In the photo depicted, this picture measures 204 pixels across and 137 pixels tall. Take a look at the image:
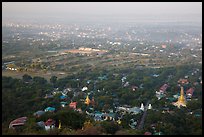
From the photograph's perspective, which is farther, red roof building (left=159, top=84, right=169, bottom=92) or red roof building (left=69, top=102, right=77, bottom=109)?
red roof building (left=159, top=84, right=169, bottom=92)

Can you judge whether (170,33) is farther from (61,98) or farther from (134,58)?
(61,98)

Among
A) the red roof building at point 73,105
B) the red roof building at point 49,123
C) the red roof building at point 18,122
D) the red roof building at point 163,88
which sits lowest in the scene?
the red roof building at point 163,88

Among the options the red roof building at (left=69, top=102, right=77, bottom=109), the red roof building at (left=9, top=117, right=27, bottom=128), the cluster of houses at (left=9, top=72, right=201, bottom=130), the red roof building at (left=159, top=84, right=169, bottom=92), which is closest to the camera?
the red roof building at (left=9, top=117, right=27, bottom=128)

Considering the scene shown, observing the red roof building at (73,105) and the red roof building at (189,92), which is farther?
→ the red roof building at (189,92)

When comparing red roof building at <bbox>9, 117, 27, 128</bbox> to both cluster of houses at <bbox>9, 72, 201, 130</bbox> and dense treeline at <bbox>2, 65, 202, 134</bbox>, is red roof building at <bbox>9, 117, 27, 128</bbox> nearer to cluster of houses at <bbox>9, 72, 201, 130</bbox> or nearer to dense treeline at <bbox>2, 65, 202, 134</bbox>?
cluster of houses at <bbox>9, 72, 201, 130</bbox>

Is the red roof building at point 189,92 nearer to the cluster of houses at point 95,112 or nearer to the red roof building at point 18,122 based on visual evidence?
the cluster of houses at point 95,112

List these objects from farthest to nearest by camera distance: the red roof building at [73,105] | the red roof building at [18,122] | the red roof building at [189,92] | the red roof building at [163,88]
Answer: the red roof building at [163,88] → the red roof building at [189,92] → the red roof building at [73,105] → the red roof building at [18,122]

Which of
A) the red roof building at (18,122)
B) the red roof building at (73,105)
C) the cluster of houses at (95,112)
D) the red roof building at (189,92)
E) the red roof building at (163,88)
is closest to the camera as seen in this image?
the red roof building at (18,122)

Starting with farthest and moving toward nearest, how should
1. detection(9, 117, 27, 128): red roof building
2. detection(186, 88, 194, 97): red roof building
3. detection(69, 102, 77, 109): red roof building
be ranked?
detection(186, 88, 194, 97): red roof building, detection(69, 102, 77, 109): red roof building, detection(9, 117, 27, 128): red roof building

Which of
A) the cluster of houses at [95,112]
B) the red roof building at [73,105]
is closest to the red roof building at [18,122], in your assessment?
the cluster of houses at [95,112]

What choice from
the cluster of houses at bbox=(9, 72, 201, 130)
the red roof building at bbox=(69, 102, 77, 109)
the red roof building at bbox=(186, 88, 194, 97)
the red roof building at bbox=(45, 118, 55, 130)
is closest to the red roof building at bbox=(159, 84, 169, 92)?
Result: the cluster of houses at bbox=(9, 72, 201, 130)

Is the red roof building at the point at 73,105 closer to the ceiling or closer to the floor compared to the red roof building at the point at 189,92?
closer to the ceiling
